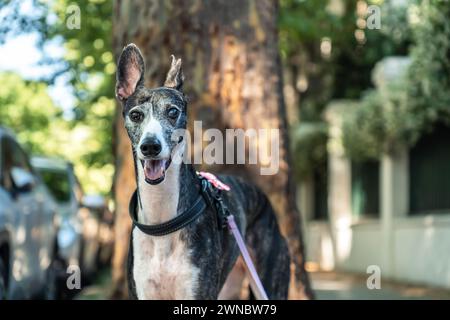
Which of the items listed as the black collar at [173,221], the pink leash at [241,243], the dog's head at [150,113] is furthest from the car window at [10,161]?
the dog's head at [150,113]

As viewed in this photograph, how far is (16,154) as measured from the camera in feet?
34.2

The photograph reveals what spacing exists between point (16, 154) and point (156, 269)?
5582mm

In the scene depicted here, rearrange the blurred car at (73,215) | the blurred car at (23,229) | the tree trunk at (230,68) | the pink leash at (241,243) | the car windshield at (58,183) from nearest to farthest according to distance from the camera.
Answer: the pink leash at (241,243), the tree trunk at (230,68), the blurred car at (23,229), the blurred car at (73,215), the car windshield at (58,183)

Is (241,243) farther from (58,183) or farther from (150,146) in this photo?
(58,183)

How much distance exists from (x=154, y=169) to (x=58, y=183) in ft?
39.3

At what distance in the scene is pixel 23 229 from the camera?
9836 millimetres

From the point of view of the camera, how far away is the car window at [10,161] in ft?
31.2

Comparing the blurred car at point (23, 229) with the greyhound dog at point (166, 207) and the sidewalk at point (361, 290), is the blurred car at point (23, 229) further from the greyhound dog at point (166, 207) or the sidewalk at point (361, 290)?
the sidewalk at point (361, 290)

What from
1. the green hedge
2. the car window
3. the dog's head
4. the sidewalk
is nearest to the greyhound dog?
the dog's head

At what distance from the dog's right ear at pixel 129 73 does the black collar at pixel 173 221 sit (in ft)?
2.06

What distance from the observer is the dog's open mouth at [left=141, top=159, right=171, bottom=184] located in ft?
15.5

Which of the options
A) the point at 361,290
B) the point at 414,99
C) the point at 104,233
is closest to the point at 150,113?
the point at 361,290
